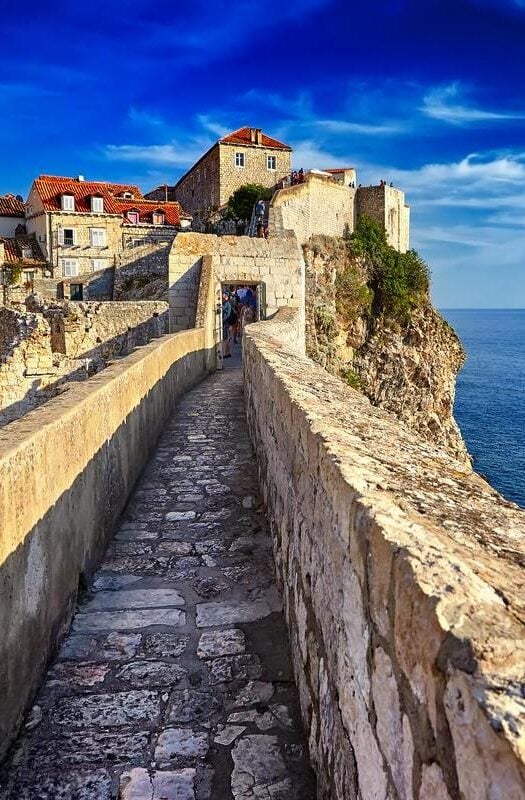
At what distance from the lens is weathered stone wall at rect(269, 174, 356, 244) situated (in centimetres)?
3328

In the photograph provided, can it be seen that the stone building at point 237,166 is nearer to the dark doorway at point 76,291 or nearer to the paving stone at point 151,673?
the dark doorway at point 76,291

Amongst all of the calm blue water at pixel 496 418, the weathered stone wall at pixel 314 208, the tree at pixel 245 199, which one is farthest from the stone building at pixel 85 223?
the calm blue water at pixel 496 418

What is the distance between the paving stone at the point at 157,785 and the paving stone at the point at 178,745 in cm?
7

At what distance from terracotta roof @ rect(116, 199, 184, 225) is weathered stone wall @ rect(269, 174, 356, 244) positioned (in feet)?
44.1

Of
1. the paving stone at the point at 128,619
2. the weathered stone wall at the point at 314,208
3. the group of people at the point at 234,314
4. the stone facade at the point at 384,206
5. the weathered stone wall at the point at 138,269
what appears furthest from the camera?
the stone facade at the point at 384,206

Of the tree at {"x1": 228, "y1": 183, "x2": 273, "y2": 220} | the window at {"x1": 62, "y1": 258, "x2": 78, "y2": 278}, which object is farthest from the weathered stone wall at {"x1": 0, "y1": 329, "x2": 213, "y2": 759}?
the tree at {"x1": 228, "y1": 183, "x2": 273, "y2": 220}

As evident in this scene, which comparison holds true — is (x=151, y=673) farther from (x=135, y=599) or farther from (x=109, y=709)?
(x=135, y=599)

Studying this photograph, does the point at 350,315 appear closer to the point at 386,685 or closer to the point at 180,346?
the point at 180,346

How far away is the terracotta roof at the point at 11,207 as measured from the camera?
4816cm

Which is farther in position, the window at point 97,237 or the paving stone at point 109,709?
the window at point 97,237

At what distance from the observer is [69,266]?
135 feet

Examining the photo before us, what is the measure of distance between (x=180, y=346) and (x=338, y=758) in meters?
9.82

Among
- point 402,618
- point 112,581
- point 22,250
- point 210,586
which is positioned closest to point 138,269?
point 22,250

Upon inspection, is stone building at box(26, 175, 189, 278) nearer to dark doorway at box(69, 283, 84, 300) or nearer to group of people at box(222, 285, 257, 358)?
dark doorway at box(69, 283, 84, 300)
